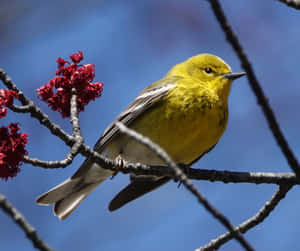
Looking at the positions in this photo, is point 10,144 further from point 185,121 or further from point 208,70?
point 208,70

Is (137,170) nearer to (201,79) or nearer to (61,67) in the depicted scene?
(61,67)

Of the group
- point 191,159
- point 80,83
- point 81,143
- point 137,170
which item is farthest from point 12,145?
point 191,159

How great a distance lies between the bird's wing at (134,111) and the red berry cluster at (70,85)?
1329 mm

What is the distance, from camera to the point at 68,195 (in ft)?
16.8

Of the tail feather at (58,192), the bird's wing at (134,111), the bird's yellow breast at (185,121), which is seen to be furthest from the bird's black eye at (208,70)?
the tail feather at (58,192)

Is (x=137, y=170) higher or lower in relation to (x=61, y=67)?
lower

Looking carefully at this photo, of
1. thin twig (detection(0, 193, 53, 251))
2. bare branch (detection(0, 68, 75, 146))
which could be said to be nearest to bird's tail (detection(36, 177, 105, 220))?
bare branch (detection(0, 68, 75, 146))

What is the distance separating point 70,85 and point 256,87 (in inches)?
67.5

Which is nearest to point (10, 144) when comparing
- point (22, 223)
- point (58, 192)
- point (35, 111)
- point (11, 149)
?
point (11, 149)

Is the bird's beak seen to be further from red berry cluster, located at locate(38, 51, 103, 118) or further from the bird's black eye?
red berry cluster, located at locate(38, 51, 103, 118)

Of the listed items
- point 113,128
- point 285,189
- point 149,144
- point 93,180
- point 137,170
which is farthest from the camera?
point 93,180

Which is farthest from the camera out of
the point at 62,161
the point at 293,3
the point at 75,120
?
the point at 75,120

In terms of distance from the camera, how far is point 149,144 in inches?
75.2

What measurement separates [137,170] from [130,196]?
5.12 ft
